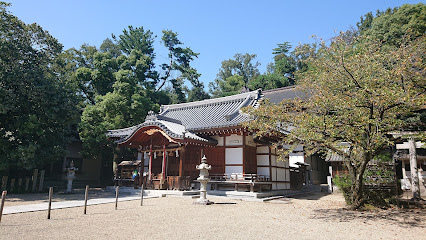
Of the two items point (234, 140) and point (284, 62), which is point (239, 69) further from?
point (234, 140)

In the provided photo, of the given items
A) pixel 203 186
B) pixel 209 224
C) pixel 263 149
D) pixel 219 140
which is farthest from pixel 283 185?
pixel 209 224

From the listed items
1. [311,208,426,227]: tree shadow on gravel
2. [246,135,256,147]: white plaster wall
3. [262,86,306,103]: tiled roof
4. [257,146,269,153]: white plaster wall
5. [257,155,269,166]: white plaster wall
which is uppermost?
[262,86,306,103]: tiled roof

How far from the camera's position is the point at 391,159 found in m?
10.8

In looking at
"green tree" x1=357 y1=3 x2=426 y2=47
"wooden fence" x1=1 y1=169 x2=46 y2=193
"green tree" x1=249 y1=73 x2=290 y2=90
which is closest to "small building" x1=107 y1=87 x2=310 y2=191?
"wooden fence" x1=1 y1=169 x2=46 y2=193

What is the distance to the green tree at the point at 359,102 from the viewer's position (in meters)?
7.89

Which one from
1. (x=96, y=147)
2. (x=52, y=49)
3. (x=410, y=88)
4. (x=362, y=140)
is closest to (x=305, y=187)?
(x=362, y=140)

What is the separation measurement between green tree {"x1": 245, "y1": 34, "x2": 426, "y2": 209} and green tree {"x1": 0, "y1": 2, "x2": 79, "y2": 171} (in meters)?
11.5

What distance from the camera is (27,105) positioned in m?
13.8

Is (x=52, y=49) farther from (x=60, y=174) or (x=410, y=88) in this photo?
(x=410, y=88)

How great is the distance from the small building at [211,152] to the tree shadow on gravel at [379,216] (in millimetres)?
4664

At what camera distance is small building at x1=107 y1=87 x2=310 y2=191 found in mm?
14078

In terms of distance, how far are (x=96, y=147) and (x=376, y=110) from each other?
56.1ft

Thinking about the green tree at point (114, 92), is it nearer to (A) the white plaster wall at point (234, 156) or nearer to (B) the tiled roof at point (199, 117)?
(B) the tiled roof at point (199, 117)

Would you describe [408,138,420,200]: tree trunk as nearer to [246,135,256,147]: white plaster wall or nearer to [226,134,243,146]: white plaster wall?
[246,135,256,147]: white plaster wall
